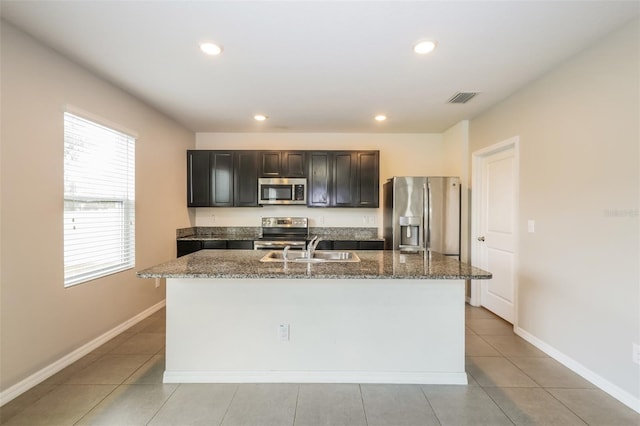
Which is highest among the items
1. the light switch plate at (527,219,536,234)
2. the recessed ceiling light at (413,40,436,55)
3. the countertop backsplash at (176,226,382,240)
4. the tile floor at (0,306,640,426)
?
the recessed ceiling light at (413,40,436,55)

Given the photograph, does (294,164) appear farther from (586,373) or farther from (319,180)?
(586,373)

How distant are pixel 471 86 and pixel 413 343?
2506 mm

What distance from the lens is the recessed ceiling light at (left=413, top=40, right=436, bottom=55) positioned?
217cm

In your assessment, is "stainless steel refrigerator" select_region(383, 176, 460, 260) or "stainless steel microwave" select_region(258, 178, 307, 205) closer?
"stainless steel refrigerator" select_region(383, 176, 460, 260)

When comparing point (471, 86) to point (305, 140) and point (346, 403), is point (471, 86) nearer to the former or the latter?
point (305, 140)

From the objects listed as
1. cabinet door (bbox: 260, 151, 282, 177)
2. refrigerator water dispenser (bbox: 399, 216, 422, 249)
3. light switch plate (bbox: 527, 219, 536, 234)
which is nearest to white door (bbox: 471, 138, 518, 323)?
light switch plate (bbox: 527, 219, 536, 234)

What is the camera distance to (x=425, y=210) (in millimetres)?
4055

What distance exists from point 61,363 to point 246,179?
9.71ft

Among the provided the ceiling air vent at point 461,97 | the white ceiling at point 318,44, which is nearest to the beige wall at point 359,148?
the white ceiling at point 318,44

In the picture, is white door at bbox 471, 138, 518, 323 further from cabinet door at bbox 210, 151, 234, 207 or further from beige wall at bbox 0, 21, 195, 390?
beige wall at bbox 0, 21, 195, 390

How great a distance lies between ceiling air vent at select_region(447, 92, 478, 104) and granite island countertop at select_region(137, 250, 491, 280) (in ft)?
6.06

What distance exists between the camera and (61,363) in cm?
237

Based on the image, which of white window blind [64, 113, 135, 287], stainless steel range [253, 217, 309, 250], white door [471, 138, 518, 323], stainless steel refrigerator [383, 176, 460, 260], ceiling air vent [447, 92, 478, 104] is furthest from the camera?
stainless steel range [253, 217, 309, 250]

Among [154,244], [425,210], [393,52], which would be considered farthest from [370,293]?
[154,244]
